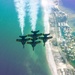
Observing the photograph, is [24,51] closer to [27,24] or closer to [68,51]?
[27,24]

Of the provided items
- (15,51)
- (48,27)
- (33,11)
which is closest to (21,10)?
(33,11)

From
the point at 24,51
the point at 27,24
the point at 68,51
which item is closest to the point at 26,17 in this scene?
the point at 27,24

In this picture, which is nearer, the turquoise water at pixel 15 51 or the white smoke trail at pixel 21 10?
the white smoke trail at pixel 21 10

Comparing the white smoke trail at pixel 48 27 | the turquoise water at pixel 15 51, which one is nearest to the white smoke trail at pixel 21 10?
the turquoise water at pixel 15 51

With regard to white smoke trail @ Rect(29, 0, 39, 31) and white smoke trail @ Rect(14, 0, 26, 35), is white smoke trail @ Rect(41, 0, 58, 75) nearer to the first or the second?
white smoke trail @ Rect(29, 0, 39, 31)

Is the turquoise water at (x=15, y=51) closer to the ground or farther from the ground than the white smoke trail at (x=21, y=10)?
closer to the ground

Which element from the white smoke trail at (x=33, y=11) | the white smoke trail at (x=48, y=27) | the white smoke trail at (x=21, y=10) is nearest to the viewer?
the white smoke trail at (x=21, y=10)

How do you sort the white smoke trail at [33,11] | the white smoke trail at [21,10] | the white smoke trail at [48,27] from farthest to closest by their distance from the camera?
the white smoke trail at [48,27]
the white smoke trail at [33,11]
the white smoke trail at [21,10]

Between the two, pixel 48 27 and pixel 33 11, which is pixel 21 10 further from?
pixel 48 27

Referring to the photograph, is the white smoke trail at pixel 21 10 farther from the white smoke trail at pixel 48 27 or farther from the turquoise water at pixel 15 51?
the white smoke trail at pixel 48 27
